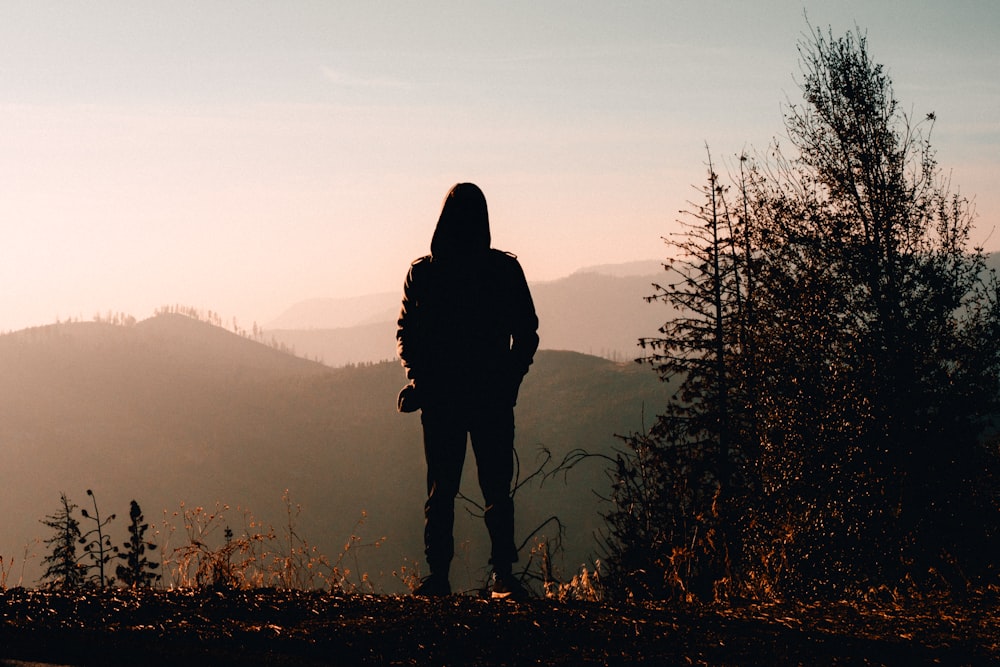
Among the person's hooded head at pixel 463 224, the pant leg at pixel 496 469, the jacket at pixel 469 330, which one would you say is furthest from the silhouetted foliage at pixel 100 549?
the person's hooded head at pixel 463 224

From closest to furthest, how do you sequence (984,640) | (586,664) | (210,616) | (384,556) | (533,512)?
(586,664) → (984,640) → (210,616) → (384,556) → (533,512)

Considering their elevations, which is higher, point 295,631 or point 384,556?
point 295,631

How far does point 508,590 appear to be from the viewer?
4.77m

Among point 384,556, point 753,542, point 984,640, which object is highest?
point 984,640

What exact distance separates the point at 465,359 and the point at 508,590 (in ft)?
5.01

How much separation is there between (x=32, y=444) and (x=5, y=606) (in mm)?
193688

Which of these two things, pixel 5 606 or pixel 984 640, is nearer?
pixel 984 640

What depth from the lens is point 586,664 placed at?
292 cm

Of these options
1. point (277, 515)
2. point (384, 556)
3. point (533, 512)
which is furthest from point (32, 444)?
point (533, 512)

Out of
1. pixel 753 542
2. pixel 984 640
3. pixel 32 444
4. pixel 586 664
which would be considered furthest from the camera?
pixel 32 444

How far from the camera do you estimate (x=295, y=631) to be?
11.0 ft

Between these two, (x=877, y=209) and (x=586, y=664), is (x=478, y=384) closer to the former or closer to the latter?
(x=586, y=664)

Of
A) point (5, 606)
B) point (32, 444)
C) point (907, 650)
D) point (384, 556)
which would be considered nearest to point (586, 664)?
point (907, 650)

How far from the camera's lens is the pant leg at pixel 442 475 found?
5457 millimetres
